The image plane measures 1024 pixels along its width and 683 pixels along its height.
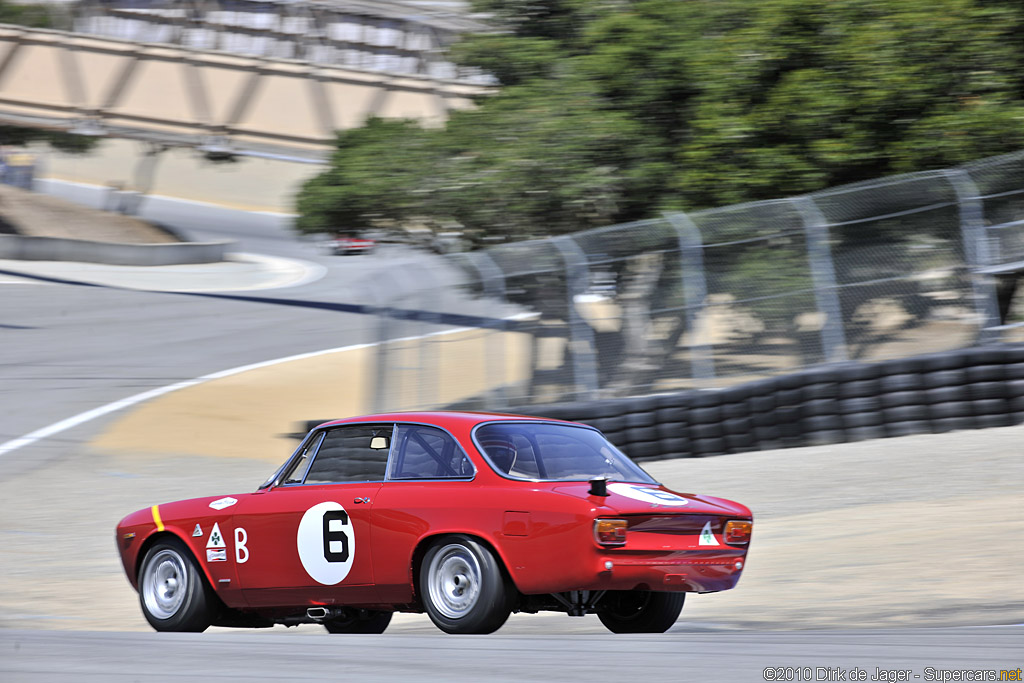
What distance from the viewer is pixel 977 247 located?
11.7 metres

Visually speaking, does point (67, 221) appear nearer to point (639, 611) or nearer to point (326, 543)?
point (326, 543)

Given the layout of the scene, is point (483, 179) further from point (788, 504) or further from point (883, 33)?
point (788, 504)

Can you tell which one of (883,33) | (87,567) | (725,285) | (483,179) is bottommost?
A: (87,567)

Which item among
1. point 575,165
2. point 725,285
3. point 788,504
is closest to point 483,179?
point 575,165

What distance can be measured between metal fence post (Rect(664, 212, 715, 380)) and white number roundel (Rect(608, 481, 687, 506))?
614 centimetres

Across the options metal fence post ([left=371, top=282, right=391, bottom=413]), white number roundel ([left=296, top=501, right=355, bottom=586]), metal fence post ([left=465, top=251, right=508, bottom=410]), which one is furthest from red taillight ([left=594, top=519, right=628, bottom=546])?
metal fence post ([left=371, top=282, right=391, bottom=413])

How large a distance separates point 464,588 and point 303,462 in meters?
1.42

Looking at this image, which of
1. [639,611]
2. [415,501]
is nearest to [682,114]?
[639,611]

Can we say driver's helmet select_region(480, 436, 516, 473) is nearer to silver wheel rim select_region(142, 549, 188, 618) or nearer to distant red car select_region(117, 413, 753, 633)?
distant red car select_region(117, 413, 753, 633)

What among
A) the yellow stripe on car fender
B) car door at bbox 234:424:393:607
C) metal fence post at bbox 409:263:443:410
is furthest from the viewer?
metal fence post at bbox 409:263:443:410

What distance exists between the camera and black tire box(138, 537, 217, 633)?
7008mm

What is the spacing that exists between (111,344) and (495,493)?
17.7m

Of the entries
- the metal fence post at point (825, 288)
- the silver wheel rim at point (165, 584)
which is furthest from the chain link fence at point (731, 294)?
the silver wheel rim at point (165, 584)

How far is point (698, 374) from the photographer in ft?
40.7
